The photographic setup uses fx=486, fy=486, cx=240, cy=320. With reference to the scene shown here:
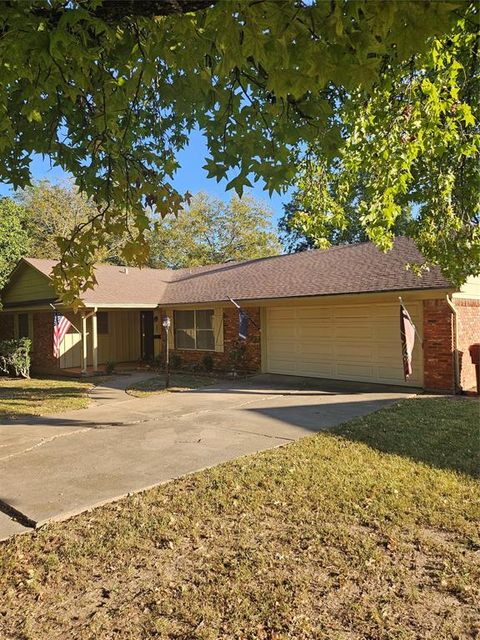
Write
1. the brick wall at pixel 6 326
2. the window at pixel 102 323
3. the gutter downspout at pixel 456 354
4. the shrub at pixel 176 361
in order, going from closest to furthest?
the gutter downspout at pixel 456 354 → the shrub at pixel 176 361 → the window at pixel 102 323 → the brick wall at pixel 6 326

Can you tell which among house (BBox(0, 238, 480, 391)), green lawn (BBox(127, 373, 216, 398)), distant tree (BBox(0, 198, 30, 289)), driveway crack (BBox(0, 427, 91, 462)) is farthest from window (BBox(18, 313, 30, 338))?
driveway crack (BBox(0, 427, 91, 462))

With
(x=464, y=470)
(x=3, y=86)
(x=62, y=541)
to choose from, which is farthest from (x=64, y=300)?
(x=464, y=470)

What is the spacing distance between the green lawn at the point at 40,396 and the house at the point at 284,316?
175 centimetres

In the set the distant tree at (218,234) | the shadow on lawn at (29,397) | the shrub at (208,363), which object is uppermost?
the distant tree at (218,234)

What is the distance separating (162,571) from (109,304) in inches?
556

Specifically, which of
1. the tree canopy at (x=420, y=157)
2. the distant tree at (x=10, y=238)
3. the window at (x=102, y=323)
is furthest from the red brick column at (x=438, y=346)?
the distant tree at (x=10, y=238)

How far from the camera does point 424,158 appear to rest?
595 centimetres

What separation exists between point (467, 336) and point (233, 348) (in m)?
7.42

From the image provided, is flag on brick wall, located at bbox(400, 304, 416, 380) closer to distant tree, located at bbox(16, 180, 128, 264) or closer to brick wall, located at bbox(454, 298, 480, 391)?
brick wall, located at bbox(454, 298, 480, 391)

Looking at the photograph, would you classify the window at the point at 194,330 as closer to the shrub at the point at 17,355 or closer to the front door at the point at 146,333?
the front door at the point at 146,333

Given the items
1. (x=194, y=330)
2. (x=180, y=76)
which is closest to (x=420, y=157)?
(x=180, y=76)

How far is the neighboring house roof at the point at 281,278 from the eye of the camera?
12875mm

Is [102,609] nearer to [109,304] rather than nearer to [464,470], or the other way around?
[464,470]

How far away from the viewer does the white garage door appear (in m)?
12.6
